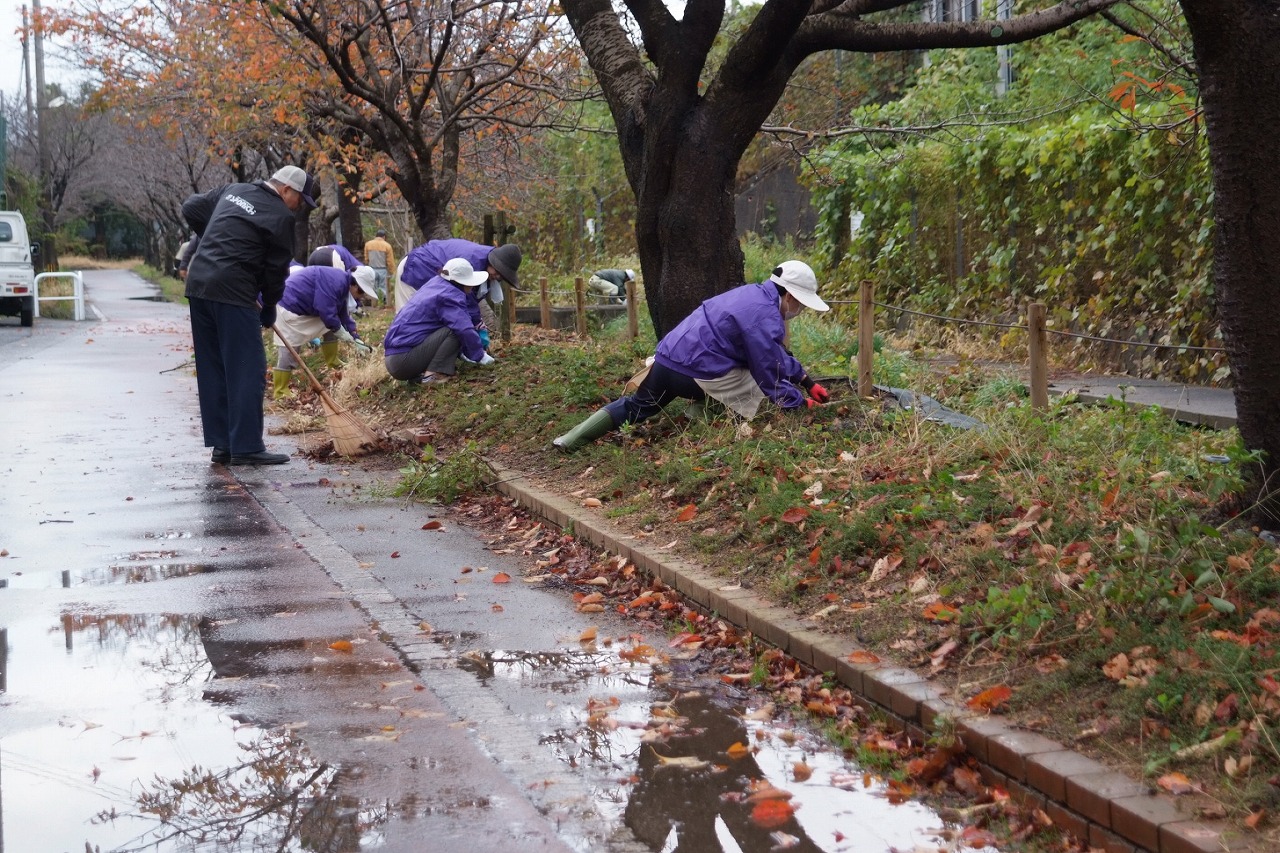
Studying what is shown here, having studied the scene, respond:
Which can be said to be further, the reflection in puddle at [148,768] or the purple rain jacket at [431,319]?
the purple rain jacket at [431,319]

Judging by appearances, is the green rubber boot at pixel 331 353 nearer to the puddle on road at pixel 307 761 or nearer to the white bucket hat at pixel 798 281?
the white bucket hat at pixel 798 281

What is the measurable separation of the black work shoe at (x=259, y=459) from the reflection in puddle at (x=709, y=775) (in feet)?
19.3

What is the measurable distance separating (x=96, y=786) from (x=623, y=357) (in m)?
9.26

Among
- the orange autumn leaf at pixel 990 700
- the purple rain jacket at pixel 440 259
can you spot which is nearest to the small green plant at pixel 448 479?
the purple rain jacket at pixel 440 259

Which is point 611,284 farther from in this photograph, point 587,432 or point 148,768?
point 148,768

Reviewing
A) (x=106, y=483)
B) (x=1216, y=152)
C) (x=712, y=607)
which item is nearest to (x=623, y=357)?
(x=106, y=483)

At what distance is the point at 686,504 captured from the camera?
26.5 ft

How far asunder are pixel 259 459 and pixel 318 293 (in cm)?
460

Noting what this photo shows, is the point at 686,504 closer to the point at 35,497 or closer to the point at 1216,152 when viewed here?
the point at 1216,152

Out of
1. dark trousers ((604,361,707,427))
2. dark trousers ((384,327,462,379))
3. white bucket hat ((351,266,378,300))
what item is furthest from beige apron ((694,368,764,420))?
white bucket hat ((351,266,378,300))

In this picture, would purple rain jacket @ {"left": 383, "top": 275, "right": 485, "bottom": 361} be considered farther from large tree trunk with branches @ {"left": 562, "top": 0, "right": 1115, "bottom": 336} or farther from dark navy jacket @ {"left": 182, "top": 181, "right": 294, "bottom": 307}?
large tree trunk with branches @ {"left": 562, "top": 0, "right": 1115, "bottom": 336}

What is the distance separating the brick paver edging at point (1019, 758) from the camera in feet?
12.1

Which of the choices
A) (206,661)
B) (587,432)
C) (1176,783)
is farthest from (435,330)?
(1176,783)

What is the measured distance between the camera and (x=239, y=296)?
10938mm
